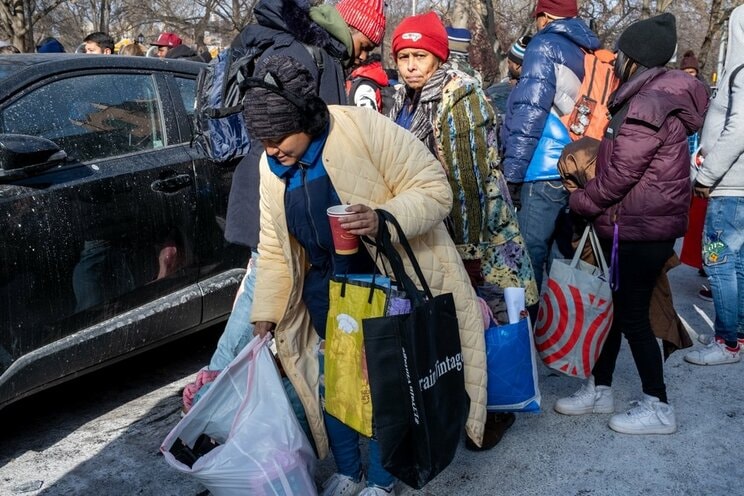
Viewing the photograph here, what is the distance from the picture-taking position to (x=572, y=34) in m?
3.87

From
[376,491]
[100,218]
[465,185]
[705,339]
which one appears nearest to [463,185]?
[465,185]

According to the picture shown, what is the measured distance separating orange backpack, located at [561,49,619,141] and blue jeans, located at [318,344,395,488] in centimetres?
189

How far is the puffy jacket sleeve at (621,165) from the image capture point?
302 centimetres

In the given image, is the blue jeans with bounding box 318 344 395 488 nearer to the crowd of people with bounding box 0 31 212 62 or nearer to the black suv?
the black suv

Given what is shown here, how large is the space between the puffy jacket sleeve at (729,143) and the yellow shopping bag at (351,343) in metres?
2.50

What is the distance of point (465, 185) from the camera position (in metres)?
3.18

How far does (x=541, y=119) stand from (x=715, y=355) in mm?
1739

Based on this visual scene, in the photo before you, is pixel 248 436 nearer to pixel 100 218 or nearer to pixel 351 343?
pixel 351 343

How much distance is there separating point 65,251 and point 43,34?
24849 mm

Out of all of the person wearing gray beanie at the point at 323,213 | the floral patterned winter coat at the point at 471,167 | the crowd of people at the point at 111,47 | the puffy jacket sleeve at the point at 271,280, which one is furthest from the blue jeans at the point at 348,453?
the crowd of people at the point at 111,47

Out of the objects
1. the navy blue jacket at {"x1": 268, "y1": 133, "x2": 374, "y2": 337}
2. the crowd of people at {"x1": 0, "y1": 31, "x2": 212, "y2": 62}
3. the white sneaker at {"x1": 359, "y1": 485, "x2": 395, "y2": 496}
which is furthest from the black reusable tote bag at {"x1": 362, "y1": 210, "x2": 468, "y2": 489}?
the crowd of people at {"x1": 0, "y1": 31, "x2": 212, "y2": 62}

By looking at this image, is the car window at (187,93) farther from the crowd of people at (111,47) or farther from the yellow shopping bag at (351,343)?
the crowd of people at (111,47)

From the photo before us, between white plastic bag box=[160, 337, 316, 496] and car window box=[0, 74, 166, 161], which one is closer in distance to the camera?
white plastic bag box=[160, 337, 316, 496]

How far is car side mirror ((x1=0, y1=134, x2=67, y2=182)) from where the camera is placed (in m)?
3.08
